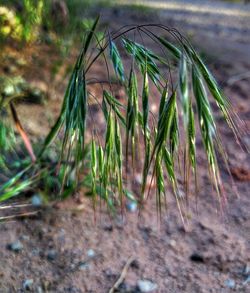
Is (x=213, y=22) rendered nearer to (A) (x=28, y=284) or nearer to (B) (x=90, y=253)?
(B) (x=90, y=253)

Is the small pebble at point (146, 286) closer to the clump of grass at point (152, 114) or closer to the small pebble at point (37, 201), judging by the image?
the clump of grass at point (152, 114)

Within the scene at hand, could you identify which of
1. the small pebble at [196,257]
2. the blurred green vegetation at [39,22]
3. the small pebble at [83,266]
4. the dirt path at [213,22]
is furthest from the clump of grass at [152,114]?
the dirt path at [213,22]

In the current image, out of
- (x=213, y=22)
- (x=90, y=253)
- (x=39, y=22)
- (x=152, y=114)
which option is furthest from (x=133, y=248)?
(x=213, y=22)

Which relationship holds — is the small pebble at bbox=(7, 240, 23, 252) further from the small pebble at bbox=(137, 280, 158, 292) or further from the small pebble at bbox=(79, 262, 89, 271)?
the small pebble at bbox=(137, 280, 158, 292)

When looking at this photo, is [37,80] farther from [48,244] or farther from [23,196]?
[48,244]

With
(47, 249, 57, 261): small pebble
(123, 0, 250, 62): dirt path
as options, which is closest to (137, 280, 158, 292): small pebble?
(47, 249, 57, 261): small pebble

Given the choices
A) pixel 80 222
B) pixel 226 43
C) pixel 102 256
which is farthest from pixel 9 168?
pixel 226 43
